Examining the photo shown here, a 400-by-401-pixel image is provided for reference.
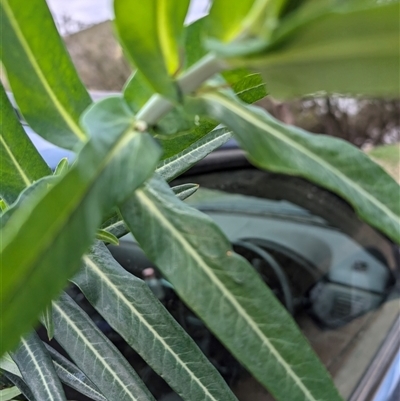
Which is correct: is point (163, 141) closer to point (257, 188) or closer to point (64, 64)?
point (64, 64)

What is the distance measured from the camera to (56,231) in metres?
0.18

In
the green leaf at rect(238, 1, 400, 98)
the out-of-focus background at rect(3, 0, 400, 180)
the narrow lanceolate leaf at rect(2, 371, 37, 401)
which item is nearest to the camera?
the green leaf at rect(238, 1, 400, 98)

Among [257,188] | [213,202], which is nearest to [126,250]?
[213,202]

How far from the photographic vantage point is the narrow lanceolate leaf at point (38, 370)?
36 centimetres

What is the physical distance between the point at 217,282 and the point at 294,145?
0.08m

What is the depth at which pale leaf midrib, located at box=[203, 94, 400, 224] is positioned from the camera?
0.22 m

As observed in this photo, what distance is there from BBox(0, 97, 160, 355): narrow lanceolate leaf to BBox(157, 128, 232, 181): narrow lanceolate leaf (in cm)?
19

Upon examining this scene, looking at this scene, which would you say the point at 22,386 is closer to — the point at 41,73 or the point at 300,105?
the point at 41,73

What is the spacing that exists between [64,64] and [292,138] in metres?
0.14

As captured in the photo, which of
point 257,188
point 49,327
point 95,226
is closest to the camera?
point 95,226

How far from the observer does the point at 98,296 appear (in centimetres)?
34

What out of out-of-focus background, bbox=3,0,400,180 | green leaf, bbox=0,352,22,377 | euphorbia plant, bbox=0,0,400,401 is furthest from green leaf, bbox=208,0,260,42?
out-of-focus background, bbox=3,0,400,180

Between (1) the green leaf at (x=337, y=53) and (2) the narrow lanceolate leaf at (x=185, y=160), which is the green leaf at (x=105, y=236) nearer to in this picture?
(2) the narrow lanceolate leaf at (x=185, y=160)

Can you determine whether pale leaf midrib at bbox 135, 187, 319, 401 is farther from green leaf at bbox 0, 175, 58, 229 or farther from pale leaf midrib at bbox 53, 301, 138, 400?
pale leaf midrib at bbox 53, 301, 138, 400
